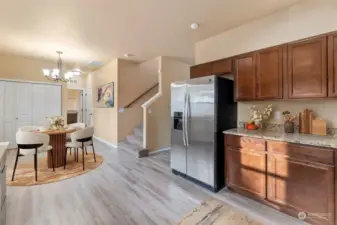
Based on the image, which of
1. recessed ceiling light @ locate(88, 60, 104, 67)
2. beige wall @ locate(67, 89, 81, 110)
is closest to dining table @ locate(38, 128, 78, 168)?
recessed ceiling light @ locate(88, 60, 104, 67)

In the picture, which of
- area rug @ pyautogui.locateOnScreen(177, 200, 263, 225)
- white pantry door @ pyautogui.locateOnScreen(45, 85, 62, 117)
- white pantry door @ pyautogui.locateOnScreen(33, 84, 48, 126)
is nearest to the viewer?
area rug @ pyautogui.locateOnScreen(177, 200, 263, 225)

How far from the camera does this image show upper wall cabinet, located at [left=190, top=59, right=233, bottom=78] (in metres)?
3.14

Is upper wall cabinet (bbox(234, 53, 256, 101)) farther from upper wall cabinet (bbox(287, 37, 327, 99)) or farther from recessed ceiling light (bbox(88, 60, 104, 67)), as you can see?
recessed ceiling light (bbox(88, 60, 104, 67))

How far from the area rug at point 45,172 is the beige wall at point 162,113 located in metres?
1.48

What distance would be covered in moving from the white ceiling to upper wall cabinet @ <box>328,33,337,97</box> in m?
0.84

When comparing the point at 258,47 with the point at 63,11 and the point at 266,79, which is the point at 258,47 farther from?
the point at 63,11

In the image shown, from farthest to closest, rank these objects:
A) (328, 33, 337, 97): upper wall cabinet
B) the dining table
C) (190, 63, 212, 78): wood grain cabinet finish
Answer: the dining table, (190, 63, 212, 78): wood grain cabinet finish, (328, 33, 337, 97): upper wall cabinet

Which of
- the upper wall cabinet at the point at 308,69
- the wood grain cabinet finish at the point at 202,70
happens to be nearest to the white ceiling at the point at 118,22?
the wood grain cabinet finish at the point at 202,70

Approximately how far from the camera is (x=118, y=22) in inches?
120

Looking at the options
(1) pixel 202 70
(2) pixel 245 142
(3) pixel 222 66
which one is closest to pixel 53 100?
(1) pixel 202 70

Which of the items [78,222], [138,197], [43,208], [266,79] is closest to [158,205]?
[138,197]

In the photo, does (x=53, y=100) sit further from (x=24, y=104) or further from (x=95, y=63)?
(x=95, y=63)

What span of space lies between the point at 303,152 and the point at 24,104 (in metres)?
6.99

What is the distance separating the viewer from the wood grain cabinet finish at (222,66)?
312 cm
